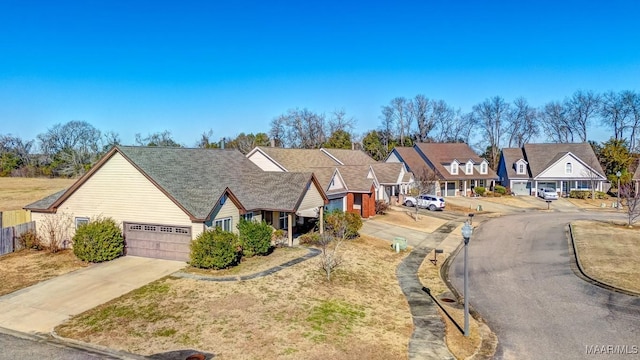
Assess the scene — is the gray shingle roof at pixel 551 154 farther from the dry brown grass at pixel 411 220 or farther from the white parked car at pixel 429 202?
the dry brown grass at pixel 411 220

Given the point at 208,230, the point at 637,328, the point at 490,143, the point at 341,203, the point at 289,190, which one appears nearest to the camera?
the point at 637,328

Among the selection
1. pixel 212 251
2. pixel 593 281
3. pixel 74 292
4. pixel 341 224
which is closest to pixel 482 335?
pixel 593 281

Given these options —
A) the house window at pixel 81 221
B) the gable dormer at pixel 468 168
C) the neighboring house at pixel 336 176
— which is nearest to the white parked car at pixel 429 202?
the neighboring house at pixel 336 176

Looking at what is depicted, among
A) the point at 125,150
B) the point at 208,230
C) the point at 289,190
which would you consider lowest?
the point at 208,230

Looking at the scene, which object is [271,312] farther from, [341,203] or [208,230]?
[341,203]

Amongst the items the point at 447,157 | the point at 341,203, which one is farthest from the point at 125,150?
the point at 447,157

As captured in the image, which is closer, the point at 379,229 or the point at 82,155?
the point at 379,229
